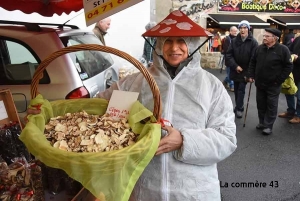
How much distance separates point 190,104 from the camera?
1329mm

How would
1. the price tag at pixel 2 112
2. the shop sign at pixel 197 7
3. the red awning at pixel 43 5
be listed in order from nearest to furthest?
the price tag at pixel 2 112 < the red awning at pixel 43 5 < the shop sign at pixel 197 7

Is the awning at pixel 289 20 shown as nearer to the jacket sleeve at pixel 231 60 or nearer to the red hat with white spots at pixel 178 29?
the jacket sleeve at pixel 231 60

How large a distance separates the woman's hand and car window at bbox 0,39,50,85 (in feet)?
6.04

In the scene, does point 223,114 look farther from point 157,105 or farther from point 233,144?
point 157,105

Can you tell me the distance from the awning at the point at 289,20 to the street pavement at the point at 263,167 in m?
9.25

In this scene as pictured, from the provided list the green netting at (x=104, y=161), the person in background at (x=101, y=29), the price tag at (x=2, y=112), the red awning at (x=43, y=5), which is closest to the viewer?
the green netting at (x=104, y=161)

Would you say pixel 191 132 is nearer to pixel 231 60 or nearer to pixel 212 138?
pixel 212 138

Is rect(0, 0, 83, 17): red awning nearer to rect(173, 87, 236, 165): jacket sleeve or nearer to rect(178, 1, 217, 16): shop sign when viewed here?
rect(173, 87, 236, 165): jacket sleeve

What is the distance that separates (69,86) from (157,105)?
175cm

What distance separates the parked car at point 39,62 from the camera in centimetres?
263

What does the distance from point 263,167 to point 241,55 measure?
2.26 meters

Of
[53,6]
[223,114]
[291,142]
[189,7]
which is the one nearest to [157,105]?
[223,114]

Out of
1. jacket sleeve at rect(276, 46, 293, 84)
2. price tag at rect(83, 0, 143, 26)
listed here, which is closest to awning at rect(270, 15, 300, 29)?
jacket sleeve at rect(276, 46, 293, 84)

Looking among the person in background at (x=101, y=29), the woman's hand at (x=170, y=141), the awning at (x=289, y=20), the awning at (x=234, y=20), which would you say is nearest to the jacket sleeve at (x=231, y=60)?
the person in background at (x=101, y=29)
